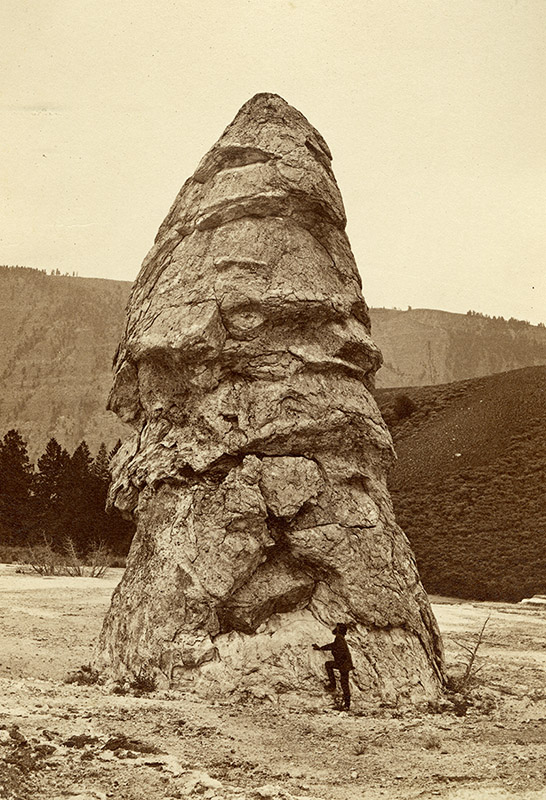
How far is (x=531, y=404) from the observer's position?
4222cm

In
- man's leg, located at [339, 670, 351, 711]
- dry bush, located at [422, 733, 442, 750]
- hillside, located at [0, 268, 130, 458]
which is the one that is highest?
hillside, located at [0, 268, 130, 458]

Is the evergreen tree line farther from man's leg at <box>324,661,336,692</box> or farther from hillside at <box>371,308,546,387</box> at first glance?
hillside at <box>371,308,546,387</box>

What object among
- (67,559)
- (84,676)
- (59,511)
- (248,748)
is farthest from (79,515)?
(248,748)

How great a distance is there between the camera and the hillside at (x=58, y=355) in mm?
80188

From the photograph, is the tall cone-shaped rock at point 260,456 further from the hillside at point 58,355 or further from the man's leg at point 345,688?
the hillside at point 58,355

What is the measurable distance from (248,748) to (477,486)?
30856 millimetres

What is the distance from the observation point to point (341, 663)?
315 inches

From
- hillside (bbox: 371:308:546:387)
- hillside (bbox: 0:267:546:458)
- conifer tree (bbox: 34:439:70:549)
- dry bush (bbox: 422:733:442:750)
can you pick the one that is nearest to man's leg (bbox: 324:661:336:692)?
dry bush (bbox: 422:733:442:750)

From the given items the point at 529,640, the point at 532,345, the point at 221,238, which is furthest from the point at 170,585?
the point at 532,345

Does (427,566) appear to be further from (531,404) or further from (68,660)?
(68,660)

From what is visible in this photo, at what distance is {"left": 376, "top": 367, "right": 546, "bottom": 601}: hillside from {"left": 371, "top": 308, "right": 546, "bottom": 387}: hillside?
56.8 metres

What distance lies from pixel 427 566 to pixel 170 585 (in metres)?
23.9

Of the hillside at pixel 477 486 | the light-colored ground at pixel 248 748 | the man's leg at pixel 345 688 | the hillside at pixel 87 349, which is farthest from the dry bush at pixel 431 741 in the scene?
the hillside at pixel 87 349

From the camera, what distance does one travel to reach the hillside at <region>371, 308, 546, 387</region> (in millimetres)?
109000
